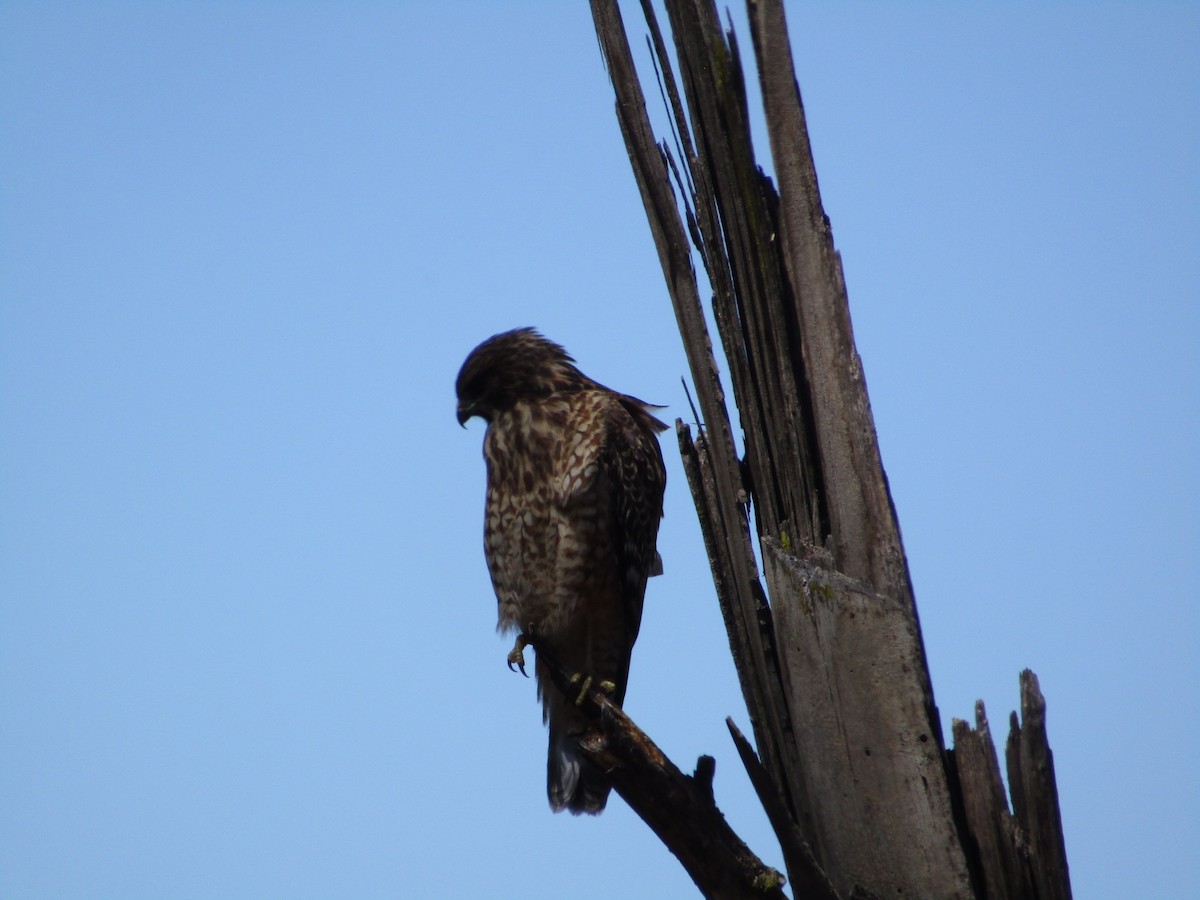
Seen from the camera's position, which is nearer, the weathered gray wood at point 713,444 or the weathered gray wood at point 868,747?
the weathered gray wood at point 868,747

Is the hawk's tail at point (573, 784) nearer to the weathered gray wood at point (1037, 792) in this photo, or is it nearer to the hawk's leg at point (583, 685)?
the hawk's leg at point (583, 685)

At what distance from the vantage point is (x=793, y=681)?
3756 mm

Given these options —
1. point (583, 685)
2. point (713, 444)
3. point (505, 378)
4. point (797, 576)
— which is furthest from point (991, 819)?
point (505, 378)

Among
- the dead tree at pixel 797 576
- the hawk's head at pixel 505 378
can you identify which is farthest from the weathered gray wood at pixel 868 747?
the hawk's head at pixel 505 378

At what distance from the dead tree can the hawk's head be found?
2176 millimetres

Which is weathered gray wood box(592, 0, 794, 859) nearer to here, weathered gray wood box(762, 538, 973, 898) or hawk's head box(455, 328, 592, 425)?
weathered gray wood box(762, 538, 973, 898)

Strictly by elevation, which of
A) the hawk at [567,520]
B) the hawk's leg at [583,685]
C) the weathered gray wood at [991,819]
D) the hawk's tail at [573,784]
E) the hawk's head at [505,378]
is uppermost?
the hawk's head at [505,378]

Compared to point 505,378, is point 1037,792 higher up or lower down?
lower down

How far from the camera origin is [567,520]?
19.3 feet

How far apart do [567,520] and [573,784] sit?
4.16ft

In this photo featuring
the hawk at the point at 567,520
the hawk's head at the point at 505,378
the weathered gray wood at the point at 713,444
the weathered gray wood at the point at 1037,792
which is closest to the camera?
the weathered gray wood at the point at 1037,792

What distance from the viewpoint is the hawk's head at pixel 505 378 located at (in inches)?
250

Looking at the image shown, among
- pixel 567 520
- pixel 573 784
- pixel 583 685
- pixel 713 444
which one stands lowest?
pixel 573 784

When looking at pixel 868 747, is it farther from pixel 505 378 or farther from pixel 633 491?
pixel 505 378
